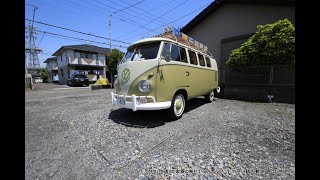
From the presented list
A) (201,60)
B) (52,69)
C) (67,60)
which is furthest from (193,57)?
(52,69)

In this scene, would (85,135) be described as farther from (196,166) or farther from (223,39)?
(223,39)

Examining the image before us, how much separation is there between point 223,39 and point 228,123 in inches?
334

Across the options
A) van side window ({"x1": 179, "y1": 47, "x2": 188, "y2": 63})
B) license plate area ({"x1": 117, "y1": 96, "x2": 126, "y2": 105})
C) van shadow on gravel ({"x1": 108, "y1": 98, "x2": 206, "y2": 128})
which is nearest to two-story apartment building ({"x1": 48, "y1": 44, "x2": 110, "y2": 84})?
van shadow on gravel ({"x1": 108, "y1": 98, "x2": 206, "y2": 128})

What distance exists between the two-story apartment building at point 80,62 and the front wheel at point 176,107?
2893 cm

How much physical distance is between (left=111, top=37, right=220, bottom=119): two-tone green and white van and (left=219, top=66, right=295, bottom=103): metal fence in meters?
4.78

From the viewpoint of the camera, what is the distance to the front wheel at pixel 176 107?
16.1 feet

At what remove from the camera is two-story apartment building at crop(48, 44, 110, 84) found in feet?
97.9

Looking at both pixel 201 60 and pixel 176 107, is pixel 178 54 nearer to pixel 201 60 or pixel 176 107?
pixel 176 107

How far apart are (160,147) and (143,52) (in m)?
2.82

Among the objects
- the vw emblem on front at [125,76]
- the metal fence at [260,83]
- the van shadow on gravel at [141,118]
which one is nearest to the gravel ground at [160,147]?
the van shadow on gravel at [141,118]

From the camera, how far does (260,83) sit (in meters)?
9.22

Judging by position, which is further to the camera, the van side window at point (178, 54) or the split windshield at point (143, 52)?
the van side window at point (178, 54)

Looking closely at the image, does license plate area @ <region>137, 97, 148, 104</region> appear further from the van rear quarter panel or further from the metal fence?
the metal fence

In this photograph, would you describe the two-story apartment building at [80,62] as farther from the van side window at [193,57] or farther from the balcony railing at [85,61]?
the van side window at [193,57]
